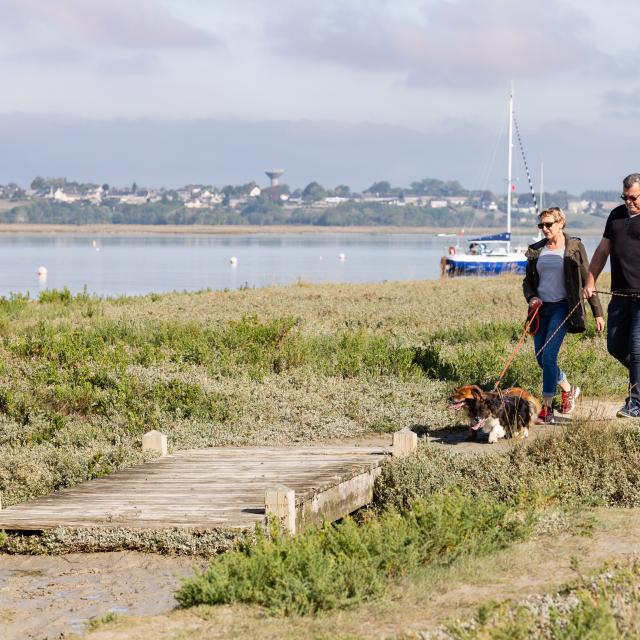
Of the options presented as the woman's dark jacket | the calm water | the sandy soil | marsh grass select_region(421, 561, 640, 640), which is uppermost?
the woman's dark jacket

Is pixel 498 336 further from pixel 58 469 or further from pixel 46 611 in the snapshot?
pixel 46 611

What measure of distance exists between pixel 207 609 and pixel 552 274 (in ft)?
18.2

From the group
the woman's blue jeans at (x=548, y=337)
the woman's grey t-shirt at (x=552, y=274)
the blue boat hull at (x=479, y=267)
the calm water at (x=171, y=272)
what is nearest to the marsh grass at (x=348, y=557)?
the woman's blue jeans at (x=548, y=337)

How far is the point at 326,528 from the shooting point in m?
7.62

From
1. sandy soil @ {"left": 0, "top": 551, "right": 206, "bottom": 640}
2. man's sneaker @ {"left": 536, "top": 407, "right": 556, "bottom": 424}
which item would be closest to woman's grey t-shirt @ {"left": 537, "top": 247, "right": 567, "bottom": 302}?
man's sneaker @ {"left": 536, "top": 407, "right": 556, "bottom": 424}

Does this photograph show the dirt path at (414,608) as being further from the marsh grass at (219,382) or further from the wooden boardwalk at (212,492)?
the marsh grass at (219,382)

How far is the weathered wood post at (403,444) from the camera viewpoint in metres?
10.2

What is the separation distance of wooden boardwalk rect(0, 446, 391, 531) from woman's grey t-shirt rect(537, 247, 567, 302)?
213 cm

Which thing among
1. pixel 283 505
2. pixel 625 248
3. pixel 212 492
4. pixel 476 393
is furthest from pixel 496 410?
pixel 283 505

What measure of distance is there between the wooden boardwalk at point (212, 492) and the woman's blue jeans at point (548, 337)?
1.79 meters

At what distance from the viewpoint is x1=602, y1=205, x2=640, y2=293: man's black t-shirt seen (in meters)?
10.3

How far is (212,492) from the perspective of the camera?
920 centimetres

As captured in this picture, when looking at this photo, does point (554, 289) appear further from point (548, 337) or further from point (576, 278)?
point (548, 337)

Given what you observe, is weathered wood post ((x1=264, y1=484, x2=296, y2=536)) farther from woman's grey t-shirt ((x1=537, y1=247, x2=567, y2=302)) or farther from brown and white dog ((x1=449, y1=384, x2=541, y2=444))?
woman's grey t-shirt ((x1=537, y1=247, x2=567, y2=302))
